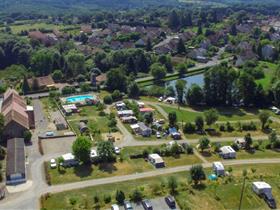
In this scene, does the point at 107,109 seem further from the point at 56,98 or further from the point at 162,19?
the point at 162,19

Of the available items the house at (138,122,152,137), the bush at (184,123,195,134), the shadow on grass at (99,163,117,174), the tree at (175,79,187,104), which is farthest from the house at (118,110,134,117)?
the shadow on grass at (99,163,117,174)

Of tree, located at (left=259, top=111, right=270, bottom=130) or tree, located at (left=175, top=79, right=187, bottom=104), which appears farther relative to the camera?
tree, located at (left=175, top=79, right=187, bottom=104)

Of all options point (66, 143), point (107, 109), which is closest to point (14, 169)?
point (66, 143)

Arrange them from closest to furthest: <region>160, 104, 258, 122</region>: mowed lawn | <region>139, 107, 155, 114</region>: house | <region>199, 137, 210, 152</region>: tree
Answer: <region>199, 137, 210, 152</region>: tree < <region>160, 104, 258, 122</region>: mowed lawn < <region>139, 107, 155, 114</region>: house

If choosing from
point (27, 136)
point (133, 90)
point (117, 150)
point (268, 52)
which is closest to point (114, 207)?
point (117, 150)

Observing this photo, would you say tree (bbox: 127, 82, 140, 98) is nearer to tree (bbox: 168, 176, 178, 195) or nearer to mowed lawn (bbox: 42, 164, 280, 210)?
mowed lawn (bbox: 42, 164, 280, 210)

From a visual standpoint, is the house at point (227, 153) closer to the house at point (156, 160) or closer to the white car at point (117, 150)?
the house at point (156, 160)

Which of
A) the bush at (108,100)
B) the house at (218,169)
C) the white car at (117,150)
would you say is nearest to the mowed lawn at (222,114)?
the bush at (108,100)
